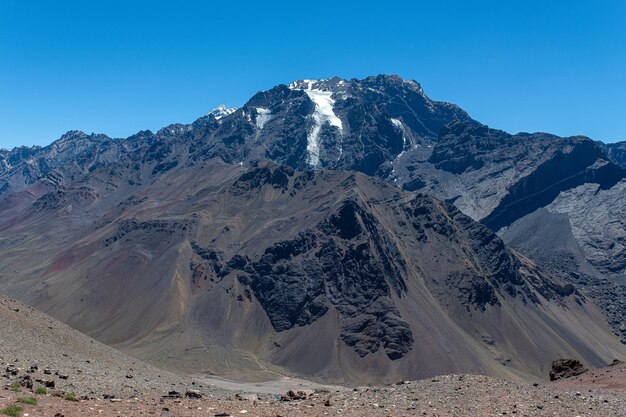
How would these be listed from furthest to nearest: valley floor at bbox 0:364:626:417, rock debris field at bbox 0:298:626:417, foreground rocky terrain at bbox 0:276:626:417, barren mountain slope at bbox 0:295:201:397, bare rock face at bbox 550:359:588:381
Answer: bare rock face at bbox 550:359:588:381 → barren mountain slope at bbox 0:295:201:397 → foreground rocky terrain at bbox 0:276:626:417 → rock debris field at bbox 0:298:626:417 → valley floor at bbox 0:364:626:417

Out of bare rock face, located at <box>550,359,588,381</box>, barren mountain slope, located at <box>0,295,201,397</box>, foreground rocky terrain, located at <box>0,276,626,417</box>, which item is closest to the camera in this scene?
foreground rocky terrain, located at <box>0,276,626,417</box>

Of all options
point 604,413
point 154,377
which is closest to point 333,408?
point 604,413

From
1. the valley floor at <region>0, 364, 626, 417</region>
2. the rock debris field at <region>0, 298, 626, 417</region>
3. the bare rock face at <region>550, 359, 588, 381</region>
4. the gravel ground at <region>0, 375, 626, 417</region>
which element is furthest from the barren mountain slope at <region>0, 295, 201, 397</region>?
the bare rock face at <region>550, 359, 588, 381</region>

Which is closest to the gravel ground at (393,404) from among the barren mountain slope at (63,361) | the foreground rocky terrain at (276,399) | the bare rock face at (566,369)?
the foreground rocky terrain at (276,399)

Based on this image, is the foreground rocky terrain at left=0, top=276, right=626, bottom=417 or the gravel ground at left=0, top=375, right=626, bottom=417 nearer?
the gravel ground at left=0, top=375, right=626, bottom=417

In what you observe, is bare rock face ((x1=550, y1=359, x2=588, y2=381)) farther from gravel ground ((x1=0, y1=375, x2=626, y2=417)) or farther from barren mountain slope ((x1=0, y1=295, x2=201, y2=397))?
barren mountain slope ((x1=0, y1=295, x2=201, y2=397))

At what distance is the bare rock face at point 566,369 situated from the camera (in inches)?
2489

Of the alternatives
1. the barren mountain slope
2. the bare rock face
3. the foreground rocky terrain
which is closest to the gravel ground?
the foreground rocky terrain

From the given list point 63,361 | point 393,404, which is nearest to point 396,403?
point 393,404

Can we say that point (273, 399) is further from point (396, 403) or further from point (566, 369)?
point (566, 369)

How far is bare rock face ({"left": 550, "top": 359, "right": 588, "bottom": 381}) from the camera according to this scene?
63.2 meters

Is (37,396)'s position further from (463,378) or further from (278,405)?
(463,378)

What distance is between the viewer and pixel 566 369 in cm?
6475

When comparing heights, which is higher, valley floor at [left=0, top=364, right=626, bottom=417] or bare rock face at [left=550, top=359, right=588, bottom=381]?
valley floor at [left=0, top=364, right=626, bottom=417]
